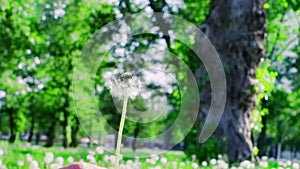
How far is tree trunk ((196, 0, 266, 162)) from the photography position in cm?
1029

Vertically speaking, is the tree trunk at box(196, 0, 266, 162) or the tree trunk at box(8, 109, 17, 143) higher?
the tree trunk at box(196, 0, 266, 162)

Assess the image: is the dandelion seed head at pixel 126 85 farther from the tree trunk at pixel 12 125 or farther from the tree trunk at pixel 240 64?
the tree trunk at pixel 12 125

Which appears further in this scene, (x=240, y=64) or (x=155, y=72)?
(x=240, y=64)

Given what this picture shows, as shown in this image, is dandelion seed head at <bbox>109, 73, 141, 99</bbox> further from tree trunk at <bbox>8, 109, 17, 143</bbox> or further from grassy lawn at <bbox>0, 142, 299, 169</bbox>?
tree trunk at <bbox>8, 109, 17, 143</bbox>

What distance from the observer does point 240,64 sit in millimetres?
10398

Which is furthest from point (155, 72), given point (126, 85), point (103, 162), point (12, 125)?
point (12, 125)

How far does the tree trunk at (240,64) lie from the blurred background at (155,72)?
0.07ft

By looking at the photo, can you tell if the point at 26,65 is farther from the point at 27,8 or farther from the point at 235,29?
the point at 235,29

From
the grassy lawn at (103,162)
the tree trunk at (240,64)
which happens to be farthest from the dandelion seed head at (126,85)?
the tree trunk at (240,64)

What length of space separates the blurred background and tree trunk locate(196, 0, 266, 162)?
2 cm

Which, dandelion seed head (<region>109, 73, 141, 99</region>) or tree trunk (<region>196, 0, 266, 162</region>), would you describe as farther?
tree trunk (<region>196, 0, 266, 162</region>)

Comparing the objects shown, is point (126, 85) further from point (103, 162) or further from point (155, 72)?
point (155, 72)

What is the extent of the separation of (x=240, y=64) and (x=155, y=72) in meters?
2.38

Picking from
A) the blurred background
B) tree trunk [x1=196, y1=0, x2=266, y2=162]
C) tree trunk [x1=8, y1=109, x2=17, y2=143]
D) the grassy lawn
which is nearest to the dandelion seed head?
the blurred background
